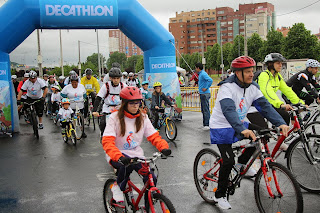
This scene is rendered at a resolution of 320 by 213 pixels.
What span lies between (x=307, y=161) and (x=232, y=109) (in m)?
1.85

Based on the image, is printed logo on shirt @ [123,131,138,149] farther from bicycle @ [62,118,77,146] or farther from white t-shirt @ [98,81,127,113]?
bicycle @ [62,118,77,146]

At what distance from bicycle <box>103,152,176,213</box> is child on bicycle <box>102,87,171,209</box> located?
3.8 inches

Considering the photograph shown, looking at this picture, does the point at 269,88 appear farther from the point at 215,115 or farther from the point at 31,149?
the point at 31,149

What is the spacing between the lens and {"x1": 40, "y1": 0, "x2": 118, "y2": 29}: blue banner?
39.1 feet

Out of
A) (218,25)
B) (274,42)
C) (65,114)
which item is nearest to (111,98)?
(65,114)

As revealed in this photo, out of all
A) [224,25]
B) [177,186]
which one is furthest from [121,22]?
[224,25]

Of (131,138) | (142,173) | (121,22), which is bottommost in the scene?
(142,173)

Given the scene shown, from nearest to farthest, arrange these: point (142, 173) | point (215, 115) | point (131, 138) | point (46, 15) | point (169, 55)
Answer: point (142, 173) < point (131, 138) < point (215, 115) < point (46, 15) < point (169, 55)

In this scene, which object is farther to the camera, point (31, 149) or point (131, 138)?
point (31, 149)

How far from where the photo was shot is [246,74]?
14.4 feet

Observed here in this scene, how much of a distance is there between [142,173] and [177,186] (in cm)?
231

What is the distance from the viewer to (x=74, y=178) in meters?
6.71

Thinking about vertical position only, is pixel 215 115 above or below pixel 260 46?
below

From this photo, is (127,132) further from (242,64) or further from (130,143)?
(242,64)
